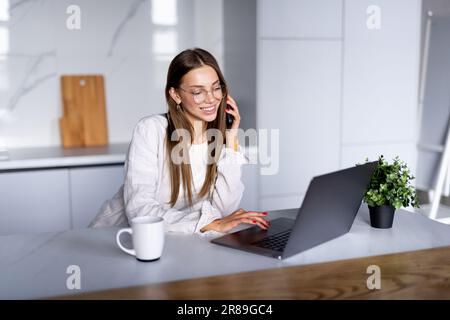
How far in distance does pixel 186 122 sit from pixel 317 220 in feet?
2.72

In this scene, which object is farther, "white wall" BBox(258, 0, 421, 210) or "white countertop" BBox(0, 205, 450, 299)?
"white wall" BBox(258, 0, 421, 210)

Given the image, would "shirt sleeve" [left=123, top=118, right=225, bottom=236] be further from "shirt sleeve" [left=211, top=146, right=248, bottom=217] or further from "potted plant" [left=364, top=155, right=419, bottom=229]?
"potted plant" [left=364, top=155, right=419, bottom=229]

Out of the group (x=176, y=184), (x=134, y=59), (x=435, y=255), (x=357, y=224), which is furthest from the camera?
(x=134, y=59)

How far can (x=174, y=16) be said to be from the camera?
3330 mm

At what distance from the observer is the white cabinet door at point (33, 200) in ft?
8.73

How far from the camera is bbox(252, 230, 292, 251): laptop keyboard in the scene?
1395 mm

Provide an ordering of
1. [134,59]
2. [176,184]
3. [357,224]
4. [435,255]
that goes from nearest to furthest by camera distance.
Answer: [435,255] < [357,224] < [176,184] < [134,59]

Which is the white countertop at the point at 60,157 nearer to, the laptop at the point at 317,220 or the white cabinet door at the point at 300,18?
the white cabinet door at the point at 300,18

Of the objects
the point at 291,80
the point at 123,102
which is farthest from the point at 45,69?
the point at 291,80

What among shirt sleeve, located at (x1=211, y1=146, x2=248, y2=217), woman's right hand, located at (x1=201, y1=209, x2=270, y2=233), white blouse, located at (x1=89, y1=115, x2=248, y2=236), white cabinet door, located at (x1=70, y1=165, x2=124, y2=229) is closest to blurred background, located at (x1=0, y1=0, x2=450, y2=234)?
white cabinet door, located at (x1=70, y1=165, x2=124, y2=229)

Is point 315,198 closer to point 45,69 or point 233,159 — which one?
point 233,159

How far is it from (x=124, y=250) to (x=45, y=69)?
2113mm

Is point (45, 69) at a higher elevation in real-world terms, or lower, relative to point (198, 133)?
higher

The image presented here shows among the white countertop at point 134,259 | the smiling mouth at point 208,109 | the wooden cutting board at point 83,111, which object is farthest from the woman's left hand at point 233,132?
the wooden cutting board at point 83,111
